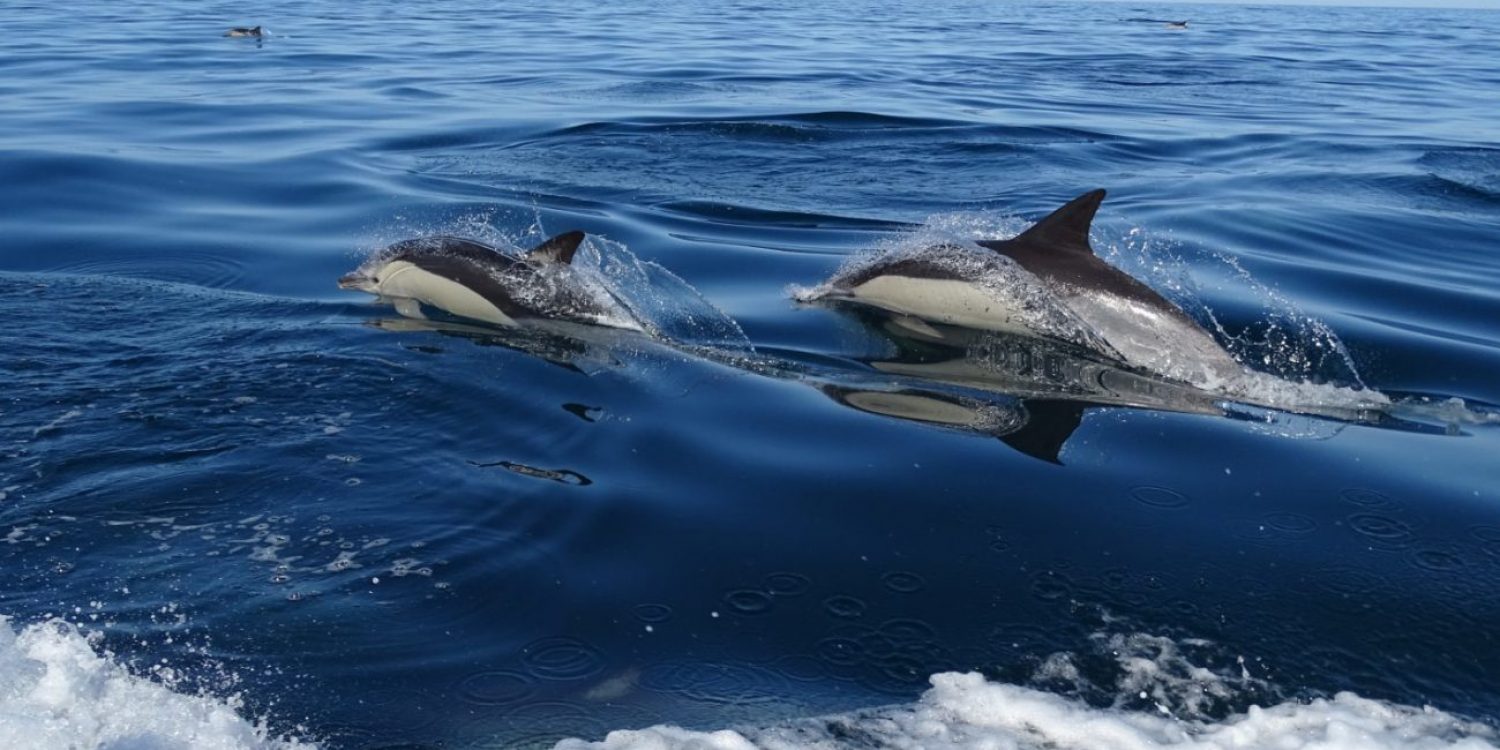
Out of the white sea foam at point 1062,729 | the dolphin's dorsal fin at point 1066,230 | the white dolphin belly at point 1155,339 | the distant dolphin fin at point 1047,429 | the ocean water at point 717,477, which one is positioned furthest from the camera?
the dolphin's dorsal fin at point 1066,230

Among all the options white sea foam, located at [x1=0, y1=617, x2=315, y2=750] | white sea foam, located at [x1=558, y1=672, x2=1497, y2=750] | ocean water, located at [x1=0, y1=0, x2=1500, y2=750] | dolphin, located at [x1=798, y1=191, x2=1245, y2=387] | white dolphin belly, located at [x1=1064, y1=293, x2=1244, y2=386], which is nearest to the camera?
white sea foam, located at [x1=0, y1=617, x2=315, y2=750]

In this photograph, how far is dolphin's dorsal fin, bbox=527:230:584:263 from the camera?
966cm

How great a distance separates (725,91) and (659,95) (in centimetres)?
147

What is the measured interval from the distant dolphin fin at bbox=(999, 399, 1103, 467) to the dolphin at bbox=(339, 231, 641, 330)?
2918mm

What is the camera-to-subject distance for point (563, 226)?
13.0 meters

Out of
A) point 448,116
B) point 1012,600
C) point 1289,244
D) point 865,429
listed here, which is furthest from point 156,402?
point 448,116

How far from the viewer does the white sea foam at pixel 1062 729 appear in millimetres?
4711

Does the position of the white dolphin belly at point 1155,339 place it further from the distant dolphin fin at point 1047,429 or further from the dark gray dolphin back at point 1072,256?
the distant dolphin fin at point 1047,429

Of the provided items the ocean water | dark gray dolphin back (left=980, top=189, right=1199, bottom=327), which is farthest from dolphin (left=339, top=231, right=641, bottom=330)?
dark gray dolphin back (left=980, top=189, right=1199, bottom=327)

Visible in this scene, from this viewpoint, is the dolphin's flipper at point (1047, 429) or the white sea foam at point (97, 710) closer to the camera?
the white sea foam at point (97, 710)

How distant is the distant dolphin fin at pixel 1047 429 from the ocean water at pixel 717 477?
0.04m

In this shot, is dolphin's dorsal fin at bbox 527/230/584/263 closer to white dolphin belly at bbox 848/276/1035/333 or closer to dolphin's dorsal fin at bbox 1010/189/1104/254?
white dolphin belly at bbox 848/276/1035/333

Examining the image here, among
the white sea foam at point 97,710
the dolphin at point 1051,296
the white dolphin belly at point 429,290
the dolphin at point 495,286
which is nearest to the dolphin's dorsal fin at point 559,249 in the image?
the dolphin at point 495,286

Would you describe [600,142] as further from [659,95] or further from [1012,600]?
[1012,600]
